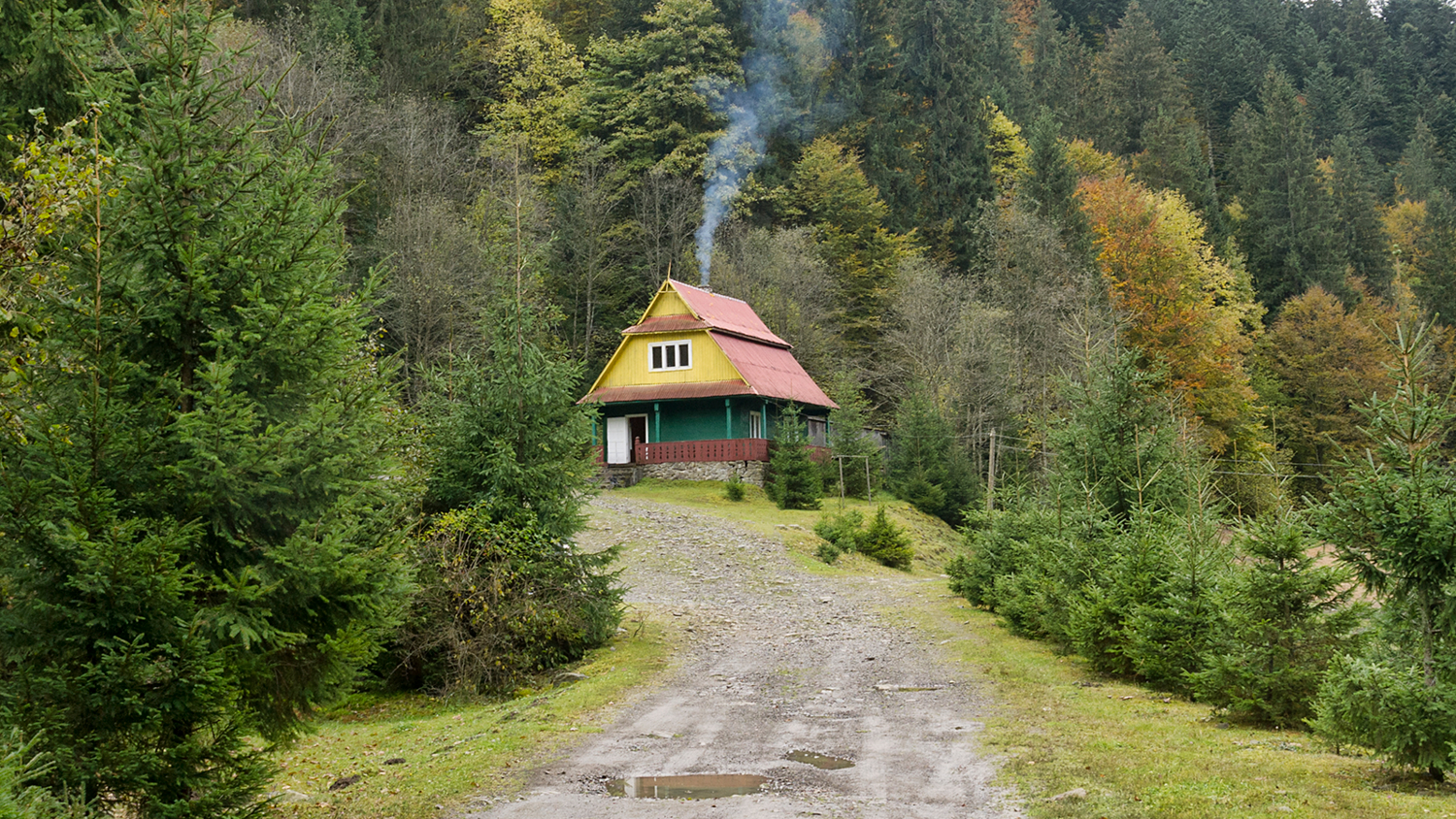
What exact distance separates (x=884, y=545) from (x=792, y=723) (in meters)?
20.3

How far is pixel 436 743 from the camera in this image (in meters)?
11.2

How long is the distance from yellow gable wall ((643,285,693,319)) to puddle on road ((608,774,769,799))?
33.8m

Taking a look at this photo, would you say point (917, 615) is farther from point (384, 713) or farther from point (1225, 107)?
point (1225, 107)

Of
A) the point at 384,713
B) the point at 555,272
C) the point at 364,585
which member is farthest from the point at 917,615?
the point at 555,272

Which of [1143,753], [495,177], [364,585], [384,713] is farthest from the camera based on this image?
[495,177]

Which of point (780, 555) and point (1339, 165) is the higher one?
point (1339, 165)

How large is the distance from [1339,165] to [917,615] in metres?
58.4

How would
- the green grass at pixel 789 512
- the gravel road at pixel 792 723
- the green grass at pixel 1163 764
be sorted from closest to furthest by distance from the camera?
1. the green grass at pixel 1163 764
2. the gravel road at pixel 792 723
3. the green grass at pixel 789 512

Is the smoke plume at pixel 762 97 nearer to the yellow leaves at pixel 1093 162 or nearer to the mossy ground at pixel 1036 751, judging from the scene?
the yellow leaves at pixel 1093 162

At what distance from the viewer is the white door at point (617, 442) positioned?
42.3 m

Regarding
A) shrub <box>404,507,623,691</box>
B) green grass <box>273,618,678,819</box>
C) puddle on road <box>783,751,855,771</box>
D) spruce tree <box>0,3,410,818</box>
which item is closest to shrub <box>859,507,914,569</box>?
green grass <box>273,618,678,819</box>

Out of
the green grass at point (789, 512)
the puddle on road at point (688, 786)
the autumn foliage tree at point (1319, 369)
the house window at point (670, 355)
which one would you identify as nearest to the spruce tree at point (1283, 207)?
the autumn foliage tree at point (1319, 369)

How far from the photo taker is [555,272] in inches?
2010

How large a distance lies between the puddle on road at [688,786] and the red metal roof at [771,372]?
30411 millimetres
